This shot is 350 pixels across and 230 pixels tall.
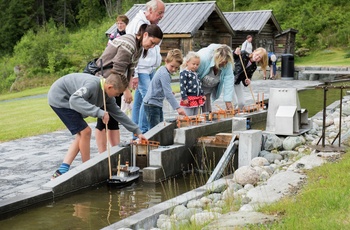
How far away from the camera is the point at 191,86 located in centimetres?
941

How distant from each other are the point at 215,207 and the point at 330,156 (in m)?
2.03

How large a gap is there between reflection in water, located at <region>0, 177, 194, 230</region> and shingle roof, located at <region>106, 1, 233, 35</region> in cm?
1900

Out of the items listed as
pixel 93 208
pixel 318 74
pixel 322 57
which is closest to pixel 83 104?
pixel 93 208

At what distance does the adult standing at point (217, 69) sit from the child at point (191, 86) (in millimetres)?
279

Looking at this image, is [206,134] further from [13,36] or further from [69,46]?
[13,36]

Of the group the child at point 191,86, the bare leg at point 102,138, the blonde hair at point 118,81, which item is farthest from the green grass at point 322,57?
the blonde hair at point 118,81

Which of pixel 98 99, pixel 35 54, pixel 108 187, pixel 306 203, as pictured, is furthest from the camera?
pixel 35 54

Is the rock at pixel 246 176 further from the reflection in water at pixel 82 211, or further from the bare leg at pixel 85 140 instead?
the bare leg at pixel 85 140

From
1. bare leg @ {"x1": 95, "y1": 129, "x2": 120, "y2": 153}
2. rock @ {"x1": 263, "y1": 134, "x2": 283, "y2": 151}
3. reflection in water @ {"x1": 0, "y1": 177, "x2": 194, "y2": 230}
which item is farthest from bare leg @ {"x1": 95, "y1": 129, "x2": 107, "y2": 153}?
rock @ {"x1": 263, "y1": 134, "x2": 283, "y2": 151}

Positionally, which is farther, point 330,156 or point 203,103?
point 203,103

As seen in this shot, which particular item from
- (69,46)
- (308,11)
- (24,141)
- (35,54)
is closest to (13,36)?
(69,46)

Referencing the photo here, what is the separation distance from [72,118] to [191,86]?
2714mm

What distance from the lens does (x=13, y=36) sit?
188ft

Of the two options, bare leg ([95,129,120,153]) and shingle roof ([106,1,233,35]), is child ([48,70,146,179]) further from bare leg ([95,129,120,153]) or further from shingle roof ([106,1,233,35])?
shingle roof ([106,1,233,35])
